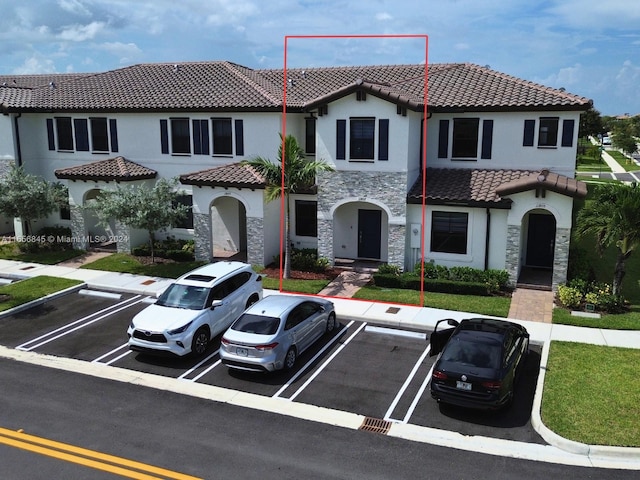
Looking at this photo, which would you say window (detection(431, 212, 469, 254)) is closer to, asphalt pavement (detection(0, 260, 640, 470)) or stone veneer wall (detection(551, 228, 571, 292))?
stone veneer wall (detection(551, 228, 571, 292))

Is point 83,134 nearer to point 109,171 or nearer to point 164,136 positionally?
point 109,171

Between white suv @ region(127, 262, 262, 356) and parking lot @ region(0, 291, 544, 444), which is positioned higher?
white suv @ region(127, 262, 262, 356)

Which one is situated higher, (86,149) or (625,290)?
(86,149)

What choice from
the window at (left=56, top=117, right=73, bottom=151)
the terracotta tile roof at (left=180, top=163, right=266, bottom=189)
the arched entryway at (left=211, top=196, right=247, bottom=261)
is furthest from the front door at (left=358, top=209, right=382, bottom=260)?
the window at (left=56, top=117, right=73, bottom=151)

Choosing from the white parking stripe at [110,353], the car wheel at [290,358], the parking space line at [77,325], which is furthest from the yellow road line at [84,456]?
the parking space line at [77,325]

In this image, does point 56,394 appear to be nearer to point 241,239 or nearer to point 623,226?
point 241,239

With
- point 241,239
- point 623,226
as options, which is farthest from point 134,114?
point 623,226
